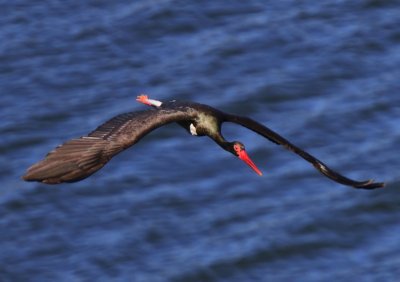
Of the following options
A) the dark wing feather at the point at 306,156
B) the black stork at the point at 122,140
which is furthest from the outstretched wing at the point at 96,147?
the dark wing feather at the point at 306,156

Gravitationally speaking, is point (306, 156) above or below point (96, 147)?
above

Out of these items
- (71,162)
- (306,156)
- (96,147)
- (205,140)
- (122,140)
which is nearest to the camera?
(71,162)

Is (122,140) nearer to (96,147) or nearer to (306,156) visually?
(96,147)

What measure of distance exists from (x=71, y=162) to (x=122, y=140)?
859 mm

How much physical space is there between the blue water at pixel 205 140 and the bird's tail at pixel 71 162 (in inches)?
331

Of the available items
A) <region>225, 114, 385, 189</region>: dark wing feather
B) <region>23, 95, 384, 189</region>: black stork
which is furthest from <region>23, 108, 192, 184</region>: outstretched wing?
<region>225, 114, 385, 189</region>: dark wing feather

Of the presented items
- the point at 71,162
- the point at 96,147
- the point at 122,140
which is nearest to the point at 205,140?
the point at 122,140

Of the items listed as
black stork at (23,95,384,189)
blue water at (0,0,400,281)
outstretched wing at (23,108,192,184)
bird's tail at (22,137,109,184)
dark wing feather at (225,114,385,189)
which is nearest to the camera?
→ bird's tail at (22,137,109,184)

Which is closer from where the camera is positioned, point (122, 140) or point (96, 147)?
point (96, 147)

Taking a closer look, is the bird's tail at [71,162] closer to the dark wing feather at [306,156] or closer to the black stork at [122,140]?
the black stork at [122,140]

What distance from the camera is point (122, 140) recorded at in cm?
1456

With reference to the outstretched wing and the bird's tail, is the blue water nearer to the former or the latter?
the outstretched wing

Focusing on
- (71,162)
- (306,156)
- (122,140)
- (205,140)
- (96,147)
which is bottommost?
(71,162)

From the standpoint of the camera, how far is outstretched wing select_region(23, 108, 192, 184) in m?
13.5
